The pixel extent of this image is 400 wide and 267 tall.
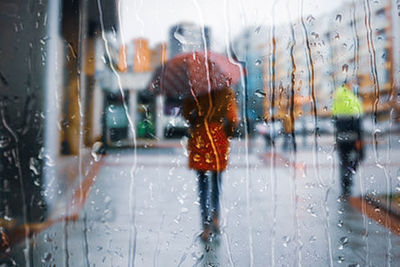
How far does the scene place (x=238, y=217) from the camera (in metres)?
2.05

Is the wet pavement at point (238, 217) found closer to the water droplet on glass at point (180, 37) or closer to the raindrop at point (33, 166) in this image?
the raindrop at point (33, 166)

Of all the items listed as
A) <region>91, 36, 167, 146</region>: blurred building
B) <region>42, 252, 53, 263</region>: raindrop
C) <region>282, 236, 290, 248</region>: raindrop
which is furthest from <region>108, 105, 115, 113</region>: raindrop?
<region>282, 236, 290, 248</region>: raindrop

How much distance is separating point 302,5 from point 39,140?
1.40 meters

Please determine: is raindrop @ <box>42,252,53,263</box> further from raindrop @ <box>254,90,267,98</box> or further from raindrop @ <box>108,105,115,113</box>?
raindrop @ <box>254,90,267,98</box>

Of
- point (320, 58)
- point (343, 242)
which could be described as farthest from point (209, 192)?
point (320, 58)

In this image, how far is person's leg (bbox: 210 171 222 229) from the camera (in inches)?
73.3

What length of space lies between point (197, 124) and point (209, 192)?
0.33m

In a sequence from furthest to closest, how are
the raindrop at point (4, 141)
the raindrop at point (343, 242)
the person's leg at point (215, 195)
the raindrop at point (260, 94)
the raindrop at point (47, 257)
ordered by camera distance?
1. the raindrop at point (260, 94)
2. the person's leg at point (215, 195)
3. the raindrop at point (343, 242)
4. the raindrop at point (4, 141)
5. the raindrop at point (47, 257)

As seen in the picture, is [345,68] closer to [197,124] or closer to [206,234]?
[197,124]

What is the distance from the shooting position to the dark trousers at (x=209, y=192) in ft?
6.18

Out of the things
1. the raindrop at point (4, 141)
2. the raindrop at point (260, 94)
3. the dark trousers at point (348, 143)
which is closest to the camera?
the raindrop at point (4, 141)

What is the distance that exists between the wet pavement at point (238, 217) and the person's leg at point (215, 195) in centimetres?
6

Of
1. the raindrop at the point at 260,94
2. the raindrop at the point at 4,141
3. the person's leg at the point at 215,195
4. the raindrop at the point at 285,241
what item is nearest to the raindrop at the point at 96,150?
the raindrop at the point at 4,141

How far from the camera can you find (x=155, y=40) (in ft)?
6.64
